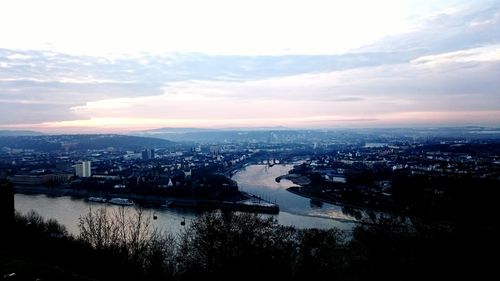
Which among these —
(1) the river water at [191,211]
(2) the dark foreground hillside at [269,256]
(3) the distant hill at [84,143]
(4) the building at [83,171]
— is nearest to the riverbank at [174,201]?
(1) the river water at [191,211]

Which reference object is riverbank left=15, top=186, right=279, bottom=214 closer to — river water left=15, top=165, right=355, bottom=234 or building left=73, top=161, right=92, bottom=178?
river water left=15, top=165, right=355, bottom=234

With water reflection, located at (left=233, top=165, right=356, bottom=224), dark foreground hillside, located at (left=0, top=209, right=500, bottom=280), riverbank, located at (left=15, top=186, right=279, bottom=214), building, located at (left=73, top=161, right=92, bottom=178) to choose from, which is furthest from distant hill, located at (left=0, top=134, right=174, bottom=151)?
dark foreground hillside, located at (left=0, top=209, right=500, bottom=280)

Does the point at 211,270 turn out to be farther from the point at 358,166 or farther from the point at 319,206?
the point at 358,166

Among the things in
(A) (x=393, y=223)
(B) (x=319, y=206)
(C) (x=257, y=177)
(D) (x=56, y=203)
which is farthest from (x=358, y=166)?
(A) (x=393, y=223)

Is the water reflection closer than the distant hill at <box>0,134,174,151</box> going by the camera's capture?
Yes

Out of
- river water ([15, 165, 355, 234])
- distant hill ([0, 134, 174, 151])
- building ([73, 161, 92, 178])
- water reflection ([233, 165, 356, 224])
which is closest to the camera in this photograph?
river water ([15, 165, 355, 234])

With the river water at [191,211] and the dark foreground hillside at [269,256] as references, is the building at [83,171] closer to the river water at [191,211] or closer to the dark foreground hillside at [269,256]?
the river water at [191,211]
